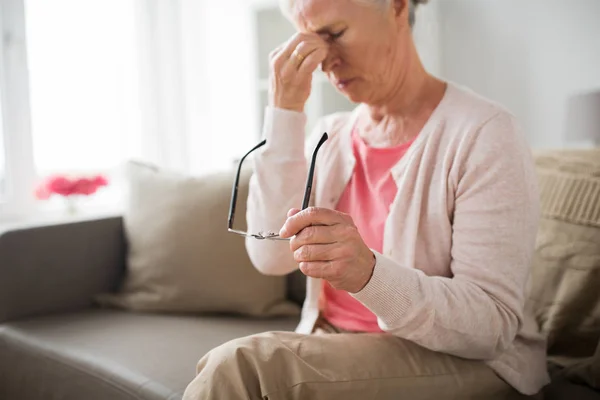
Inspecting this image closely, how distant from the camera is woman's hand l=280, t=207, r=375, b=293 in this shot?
809mm

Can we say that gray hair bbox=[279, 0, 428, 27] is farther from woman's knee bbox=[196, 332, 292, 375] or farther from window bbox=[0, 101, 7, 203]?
window bbox=[0, 101, 7, 203]

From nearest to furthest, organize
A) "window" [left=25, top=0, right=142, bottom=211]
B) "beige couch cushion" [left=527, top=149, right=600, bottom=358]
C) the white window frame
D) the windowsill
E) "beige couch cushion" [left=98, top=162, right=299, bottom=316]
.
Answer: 1. "beige couch cushion" [left=527, top=149, right=600, bottom=358]
2. "beige couch cushion" [left=98, top=162, right=299, bottom=316]
3. the windowsill
4. the white window frame
5. "window" [left=25, top=0, right=142, bottom=211]

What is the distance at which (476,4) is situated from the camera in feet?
8.50

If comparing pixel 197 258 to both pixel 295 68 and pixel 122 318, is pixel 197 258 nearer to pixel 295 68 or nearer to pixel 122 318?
pixel 122 318

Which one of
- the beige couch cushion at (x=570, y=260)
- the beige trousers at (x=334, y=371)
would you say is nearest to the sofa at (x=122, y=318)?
the beige couch cushion at (x=570, y=260)

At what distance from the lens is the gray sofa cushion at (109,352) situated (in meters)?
1.25

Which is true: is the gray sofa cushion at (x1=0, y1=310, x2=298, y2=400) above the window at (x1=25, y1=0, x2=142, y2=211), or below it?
below

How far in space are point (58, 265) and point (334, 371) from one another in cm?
106

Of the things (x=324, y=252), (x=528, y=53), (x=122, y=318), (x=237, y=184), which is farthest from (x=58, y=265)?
(x=528, y=53)

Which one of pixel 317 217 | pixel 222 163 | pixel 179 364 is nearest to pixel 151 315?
pixel 179 364

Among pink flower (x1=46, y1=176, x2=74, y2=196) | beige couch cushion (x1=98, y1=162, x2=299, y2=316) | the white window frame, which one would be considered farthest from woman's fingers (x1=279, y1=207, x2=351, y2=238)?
the white window frame

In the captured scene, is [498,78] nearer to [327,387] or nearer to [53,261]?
[53,261]

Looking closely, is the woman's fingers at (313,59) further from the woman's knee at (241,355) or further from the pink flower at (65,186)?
the pink flower at (65,186)

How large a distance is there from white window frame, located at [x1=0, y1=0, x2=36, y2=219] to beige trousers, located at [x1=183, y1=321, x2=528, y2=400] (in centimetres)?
183
